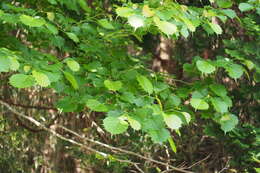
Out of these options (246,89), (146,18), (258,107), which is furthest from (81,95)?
(258,107)

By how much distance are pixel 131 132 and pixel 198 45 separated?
1.19 m

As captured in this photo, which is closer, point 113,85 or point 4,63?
point 4,63

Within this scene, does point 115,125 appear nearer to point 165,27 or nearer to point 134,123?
point 134,123

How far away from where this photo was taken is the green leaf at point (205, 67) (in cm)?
166

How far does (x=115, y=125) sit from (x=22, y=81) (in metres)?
0.39

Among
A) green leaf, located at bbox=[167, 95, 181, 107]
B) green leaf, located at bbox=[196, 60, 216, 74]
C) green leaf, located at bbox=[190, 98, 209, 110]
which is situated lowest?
green leaf, located at bbox=[167, 95, 181, 107]

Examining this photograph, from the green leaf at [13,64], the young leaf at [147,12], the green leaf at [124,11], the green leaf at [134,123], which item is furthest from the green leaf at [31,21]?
the green leaf at [134,123]

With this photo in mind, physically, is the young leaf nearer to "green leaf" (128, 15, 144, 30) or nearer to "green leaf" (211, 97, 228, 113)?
"green leaf" (128, 15, 144, 30)

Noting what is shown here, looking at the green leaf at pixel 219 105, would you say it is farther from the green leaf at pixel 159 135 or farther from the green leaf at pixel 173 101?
the green leaf at pixel 159 135

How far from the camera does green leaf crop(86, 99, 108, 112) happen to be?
4.76 ft

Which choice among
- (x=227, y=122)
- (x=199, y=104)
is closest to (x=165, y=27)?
(x=199, y=104)

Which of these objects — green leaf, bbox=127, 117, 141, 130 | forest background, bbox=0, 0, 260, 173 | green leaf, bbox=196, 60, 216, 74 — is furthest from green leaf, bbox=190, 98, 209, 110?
green leaf, bbox=127, 117, 141, 130

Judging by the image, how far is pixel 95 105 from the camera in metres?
1.48

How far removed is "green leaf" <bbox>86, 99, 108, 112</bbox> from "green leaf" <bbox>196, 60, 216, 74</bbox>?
514 mm
